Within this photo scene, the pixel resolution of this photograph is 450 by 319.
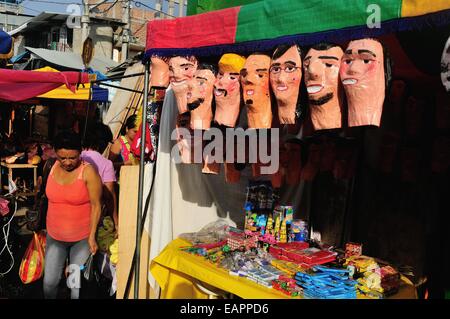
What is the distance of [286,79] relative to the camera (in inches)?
74.0

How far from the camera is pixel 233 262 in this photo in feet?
7.88

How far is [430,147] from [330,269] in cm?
101

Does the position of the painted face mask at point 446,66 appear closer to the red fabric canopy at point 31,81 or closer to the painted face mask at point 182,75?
the painted face mask at point 182,75

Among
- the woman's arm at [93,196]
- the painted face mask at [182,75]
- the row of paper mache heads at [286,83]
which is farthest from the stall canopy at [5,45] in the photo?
the painted face mask at [182,75]

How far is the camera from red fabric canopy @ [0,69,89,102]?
3.45 m

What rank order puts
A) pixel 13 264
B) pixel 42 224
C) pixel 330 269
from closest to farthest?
pixel 330 269 → pixel 42 224 → pixel 13 264

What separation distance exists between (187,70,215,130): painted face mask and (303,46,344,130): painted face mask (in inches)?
25.8

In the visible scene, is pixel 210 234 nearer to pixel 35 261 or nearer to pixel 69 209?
pixel 69 209

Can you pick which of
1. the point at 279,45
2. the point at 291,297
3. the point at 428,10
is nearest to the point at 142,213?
the point at 291,297

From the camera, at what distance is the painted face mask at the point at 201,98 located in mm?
2242

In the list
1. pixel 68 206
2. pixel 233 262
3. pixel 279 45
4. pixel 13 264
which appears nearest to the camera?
pixel 279 45

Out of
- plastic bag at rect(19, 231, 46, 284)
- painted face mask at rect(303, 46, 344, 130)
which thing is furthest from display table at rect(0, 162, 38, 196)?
painted face mask at rect(303, 46, 344, 130)

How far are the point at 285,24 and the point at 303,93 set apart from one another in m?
0.35
